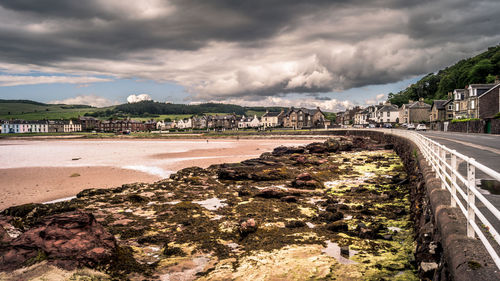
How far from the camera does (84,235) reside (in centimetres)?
629

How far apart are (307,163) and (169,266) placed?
16.6m

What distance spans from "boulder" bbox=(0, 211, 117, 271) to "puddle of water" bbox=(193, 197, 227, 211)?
16.1ft

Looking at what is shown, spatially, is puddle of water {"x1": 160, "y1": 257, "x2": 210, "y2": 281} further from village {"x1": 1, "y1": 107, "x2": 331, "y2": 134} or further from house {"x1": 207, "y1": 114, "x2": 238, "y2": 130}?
house {"x1": 207, "y1": 114, "x2": 238, "y2": 130}

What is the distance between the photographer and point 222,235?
26.9ft

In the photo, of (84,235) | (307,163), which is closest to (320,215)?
(84,235)

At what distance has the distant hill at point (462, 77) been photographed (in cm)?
9944

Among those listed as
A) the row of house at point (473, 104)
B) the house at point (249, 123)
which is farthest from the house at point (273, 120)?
the row of house at point (473, 104)

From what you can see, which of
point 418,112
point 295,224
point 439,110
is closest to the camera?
point 295,224

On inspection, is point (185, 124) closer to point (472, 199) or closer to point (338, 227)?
point (338, 227)

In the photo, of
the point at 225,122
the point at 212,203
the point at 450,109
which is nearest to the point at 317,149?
the point at 212,203

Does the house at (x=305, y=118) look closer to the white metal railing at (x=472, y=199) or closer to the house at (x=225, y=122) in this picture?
the house at (x=225, y=122)

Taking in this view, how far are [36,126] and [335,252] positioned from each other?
653 feet

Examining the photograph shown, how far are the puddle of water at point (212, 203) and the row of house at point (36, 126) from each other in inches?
7528

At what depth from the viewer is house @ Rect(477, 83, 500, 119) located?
47.8 m
